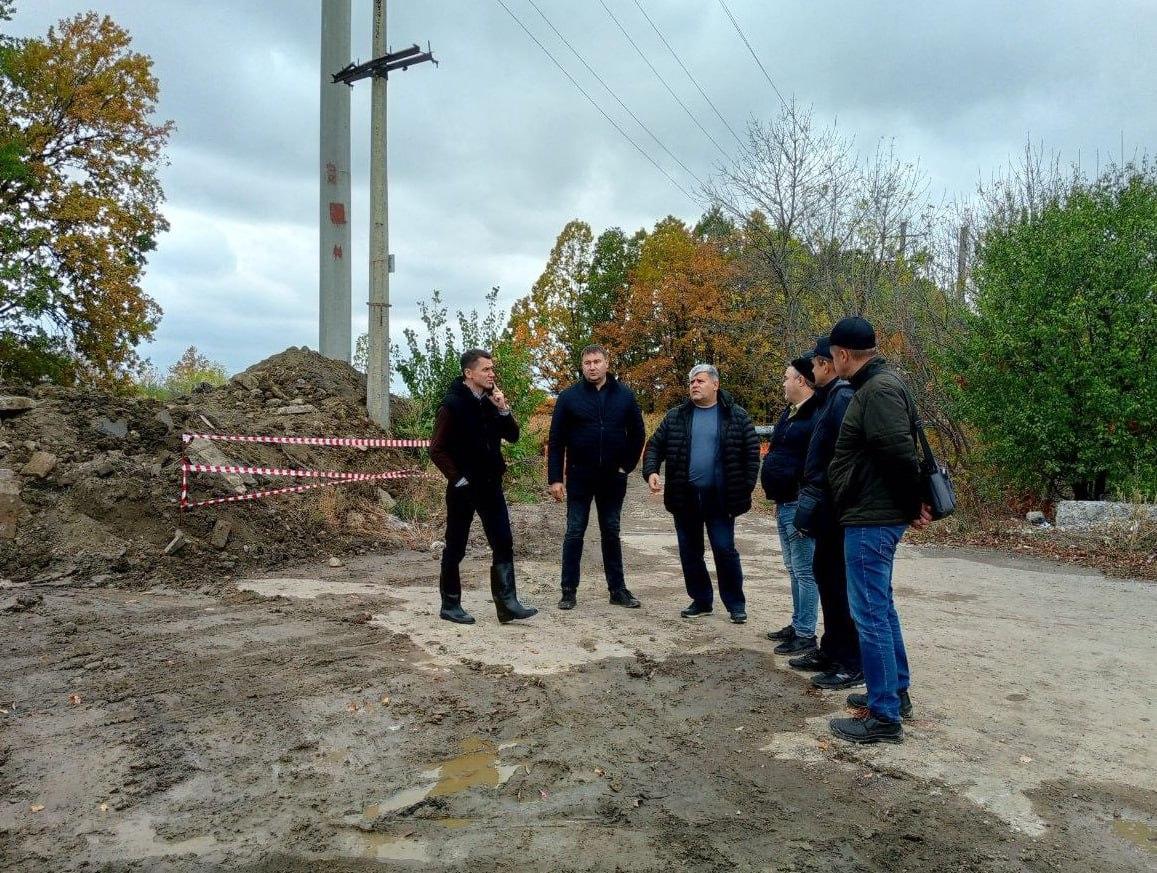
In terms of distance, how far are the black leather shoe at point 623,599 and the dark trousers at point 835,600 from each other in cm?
215

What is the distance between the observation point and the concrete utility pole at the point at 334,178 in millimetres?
14969

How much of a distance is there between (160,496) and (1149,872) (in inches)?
350

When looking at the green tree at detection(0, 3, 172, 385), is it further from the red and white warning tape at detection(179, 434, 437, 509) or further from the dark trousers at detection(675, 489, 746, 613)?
the dark trousers at detection(675, 489, 746, 613)

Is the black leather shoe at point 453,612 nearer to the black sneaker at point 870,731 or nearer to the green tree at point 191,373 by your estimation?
the black sneaker at point 870,731

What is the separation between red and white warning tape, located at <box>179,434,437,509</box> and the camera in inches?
367

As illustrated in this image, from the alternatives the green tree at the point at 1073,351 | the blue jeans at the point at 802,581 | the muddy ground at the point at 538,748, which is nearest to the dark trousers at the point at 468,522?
the muddy ground at the point at 538,748

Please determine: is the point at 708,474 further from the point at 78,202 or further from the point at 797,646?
the point at 78,202

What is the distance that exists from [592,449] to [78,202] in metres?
22.3

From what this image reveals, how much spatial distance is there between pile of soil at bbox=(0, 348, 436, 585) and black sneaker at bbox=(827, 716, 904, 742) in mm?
6220

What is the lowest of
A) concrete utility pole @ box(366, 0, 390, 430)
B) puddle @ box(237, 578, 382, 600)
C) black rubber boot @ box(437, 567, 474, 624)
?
puddle @ box(237, 578, 382, 600)

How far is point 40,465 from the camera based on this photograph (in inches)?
354

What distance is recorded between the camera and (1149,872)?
116 inches

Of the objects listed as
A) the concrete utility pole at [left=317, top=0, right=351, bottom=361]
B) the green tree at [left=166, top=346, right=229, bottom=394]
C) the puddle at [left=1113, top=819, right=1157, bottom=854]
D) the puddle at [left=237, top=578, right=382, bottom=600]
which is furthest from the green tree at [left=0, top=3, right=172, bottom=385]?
the puddle at [left=1113, top=819, right=1157, bottom=854]

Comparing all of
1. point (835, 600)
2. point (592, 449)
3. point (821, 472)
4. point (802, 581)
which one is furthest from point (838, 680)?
point (592, 449)
